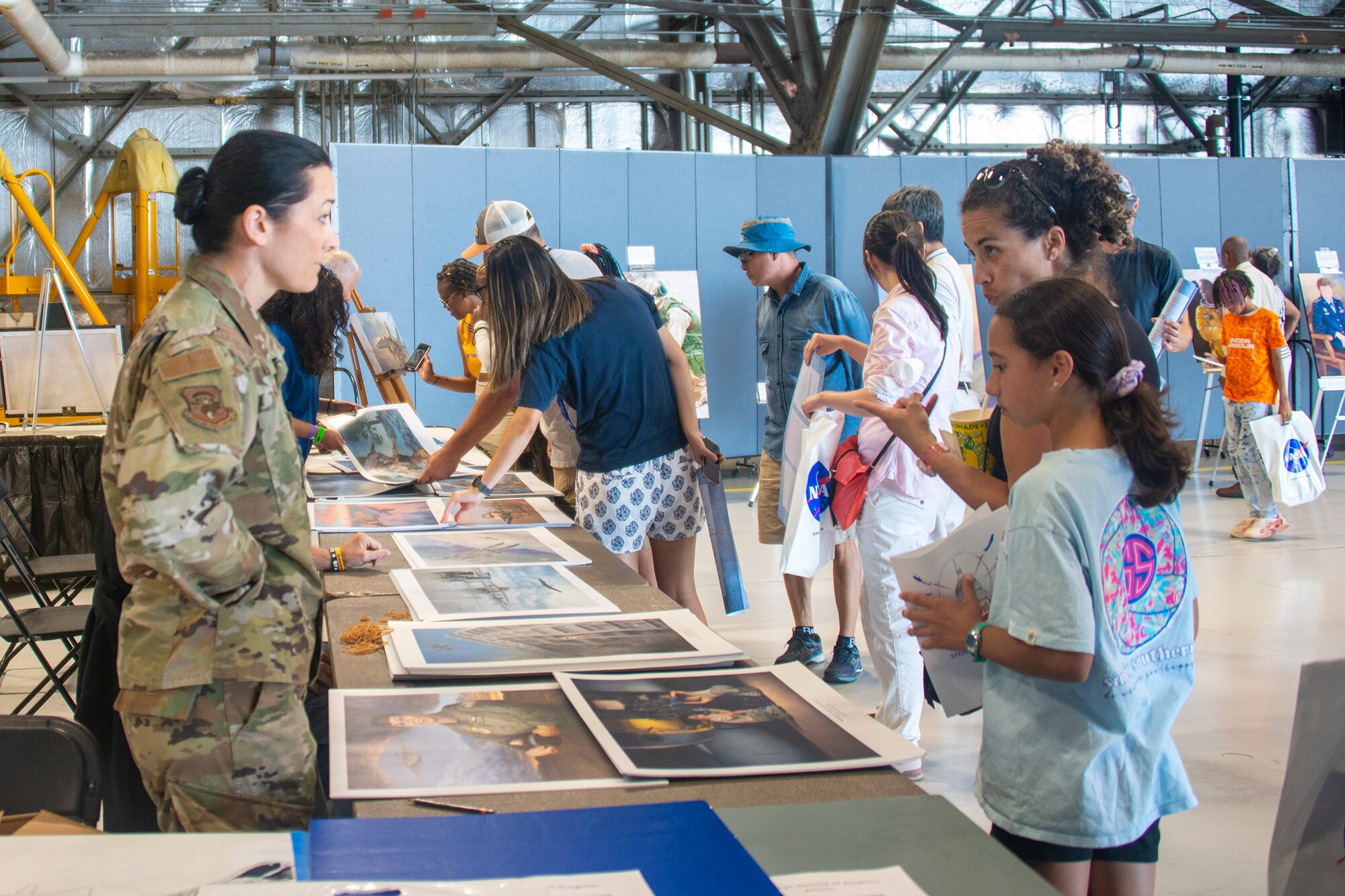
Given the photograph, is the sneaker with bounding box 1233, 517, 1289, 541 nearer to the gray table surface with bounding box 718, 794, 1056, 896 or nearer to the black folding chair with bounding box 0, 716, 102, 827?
the gray table surface with bounding box 718, 794, 1056, 896

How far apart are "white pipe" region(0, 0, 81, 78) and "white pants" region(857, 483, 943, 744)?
22.3 feet

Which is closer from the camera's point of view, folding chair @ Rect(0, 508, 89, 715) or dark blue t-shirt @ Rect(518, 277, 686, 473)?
dark blue t-shirt @ Rect(518, 277, 686, 473)

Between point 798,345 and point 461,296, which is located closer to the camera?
point 798,345

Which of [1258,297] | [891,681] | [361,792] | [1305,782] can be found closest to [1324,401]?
[1258,297]

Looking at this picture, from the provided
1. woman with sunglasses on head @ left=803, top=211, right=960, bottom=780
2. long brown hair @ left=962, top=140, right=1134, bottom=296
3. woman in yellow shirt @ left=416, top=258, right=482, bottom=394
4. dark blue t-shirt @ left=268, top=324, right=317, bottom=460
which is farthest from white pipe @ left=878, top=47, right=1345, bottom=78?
long brown hair @ left=962, top=140, right=1134, bottom=296

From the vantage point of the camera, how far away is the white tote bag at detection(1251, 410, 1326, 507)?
5.89 m

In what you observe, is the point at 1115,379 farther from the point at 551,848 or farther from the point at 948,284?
the point at 948,284

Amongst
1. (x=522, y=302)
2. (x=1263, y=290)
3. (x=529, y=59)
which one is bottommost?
(x=522, y=302)

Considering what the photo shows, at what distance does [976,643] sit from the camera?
130 cm

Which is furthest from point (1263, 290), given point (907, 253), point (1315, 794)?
point (1315, 794)

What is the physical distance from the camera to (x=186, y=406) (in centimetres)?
108

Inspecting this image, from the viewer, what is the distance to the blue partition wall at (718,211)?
7801 mm

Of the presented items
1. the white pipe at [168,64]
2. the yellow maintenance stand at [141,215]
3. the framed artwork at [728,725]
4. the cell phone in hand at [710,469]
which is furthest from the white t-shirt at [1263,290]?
the yellow maintenance stand at [141,215]

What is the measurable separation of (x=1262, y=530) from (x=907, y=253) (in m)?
4.40
